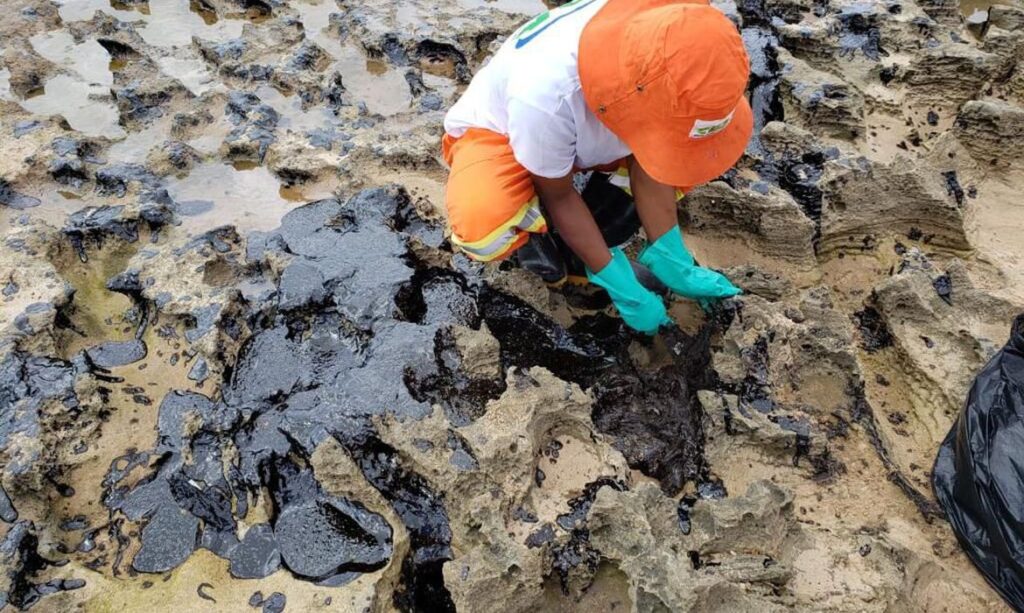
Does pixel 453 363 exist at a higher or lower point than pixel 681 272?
lower

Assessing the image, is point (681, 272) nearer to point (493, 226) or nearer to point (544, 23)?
point (493, 226)

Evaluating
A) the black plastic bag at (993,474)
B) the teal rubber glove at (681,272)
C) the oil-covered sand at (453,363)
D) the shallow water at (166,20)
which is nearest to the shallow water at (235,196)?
the oil-covered sand at (453,363)

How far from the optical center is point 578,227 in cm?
202

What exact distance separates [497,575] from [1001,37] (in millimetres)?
3193

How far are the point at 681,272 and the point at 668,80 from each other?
0.75 m

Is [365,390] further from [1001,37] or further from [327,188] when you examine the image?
[1001,37]

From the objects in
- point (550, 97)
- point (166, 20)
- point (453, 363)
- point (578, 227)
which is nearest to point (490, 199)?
point (578, 227)

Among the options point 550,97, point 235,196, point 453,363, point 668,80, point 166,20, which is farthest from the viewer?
point 166,20

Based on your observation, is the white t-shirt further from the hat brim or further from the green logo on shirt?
the hat brim

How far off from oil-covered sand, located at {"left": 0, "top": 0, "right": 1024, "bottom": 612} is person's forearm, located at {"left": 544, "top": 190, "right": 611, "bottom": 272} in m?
0.23

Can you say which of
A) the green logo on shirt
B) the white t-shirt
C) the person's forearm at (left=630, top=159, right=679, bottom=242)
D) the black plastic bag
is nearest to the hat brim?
the white t-shirt

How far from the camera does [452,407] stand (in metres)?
1.89

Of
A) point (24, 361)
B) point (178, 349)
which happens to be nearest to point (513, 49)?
point (178, 349)

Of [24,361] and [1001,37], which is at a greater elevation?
[1001,37]
